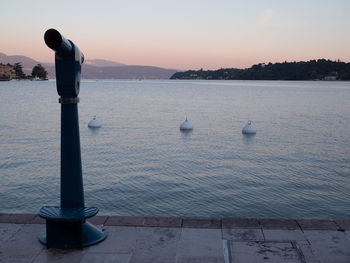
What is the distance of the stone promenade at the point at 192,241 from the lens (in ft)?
15.6

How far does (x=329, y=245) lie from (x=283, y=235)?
0.61 meters

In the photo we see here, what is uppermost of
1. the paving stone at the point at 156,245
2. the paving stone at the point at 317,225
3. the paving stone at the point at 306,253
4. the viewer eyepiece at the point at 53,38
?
the viewer eyepiece at the point at 53,38

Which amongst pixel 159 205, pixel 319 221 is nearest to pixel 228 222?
pixel 319 221

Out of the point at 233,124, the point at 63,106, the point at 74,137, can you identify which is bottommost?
the point at 233,124

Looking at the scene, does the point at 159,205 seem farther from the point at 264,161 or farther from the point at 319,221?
the point at 264,161

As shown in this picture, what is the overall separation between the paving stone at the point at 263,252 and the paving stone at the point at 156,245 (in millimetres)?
783

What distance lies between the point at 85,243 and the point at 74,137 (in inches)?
57.0

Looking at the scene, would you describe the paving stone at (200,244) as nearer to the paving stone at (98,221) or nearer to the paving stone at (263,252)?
the paving stone at (263,252)

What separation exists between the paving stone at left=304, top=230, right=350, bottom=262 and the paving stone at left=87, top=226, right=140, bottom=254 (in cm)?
238

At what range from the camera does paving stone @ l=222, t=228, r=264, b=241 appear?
531 cm

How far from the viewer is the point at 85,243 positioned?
16.7ft

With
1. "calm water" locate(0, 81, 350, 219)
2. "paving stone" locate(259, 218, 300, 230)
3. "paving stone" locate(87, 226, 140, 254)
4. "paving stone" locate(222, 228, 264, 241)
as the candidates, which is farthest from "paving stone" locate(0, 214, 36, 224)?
"calm water" locate(0, 81, 350, 219)

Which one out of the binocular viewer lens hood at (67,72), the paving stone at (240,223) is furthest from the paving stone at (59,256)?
the paving stone at (240,223)

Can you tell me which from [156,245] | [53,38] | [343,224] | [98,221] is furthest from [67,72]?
[343,224]
